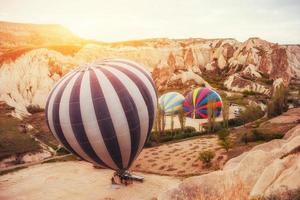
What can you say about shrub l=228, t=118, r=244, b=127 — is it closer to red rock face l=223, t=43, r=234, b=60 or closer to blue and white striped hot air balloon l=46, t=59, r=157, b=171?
blue and white striped hot air balloon l=46, t=59, r=157, b=171

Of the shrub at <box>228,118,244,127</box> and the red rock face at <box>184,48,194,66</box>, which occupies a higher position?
the red rock face at <box>184,48,194,66</box>

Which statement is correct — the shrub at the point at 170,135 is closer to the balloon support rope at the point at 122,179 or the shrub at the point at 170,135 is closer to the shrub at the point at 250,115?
the shrub at the point at 250,115

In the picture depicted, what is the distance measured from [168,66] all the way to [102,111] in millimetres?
58569

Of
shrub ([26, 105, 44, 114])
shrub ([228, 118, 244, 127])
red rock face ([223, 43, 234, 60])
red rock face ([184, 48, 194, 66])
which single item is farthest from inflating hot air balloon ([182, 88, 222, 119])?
red rock face ([223, 43, 234, 60])

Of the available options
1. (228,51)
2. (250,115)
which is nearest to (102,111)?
(250,115)

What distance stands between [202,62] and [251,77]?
2959 centimetres

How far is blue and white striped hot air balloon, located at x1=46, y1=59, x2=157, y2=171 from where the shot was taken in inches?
650

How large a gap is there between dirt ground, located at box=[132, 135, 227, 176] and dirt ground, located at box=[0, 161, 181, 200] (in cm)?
135

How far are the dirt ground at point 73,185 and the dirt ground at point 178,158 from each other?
135cm

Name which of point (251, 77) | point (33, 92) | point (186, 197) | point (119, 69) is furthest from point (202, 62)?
point (186, 197)

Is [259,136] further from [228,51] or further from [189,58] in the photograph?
[228,51]

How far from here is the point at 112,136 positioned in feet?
55.4

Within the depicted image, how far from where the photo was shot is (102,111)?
16469 millimetres

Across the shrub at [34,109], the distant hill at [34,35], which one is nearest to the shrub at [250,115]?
the shrub at [34,109]
